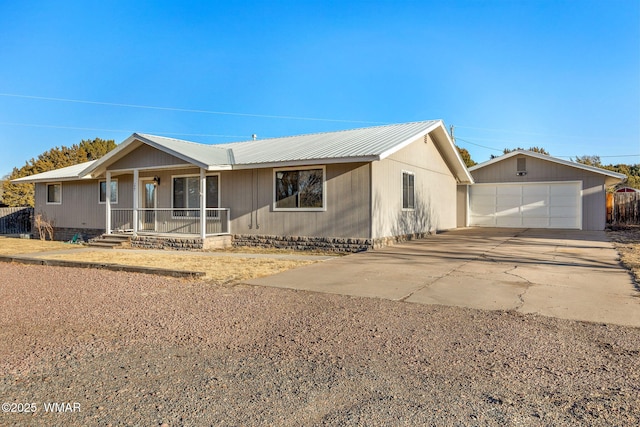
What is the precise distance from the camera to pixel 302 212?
12.5m

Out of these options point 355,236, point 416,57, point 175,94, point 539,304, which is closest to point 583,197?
point 416,57

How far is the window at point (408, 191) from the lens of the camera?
45.7ft

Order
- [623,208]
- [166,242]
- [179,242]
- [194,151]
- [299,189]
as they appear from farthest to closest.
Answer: [623,208]
[194,151]
[166,242]
[179,242]
[299,189]

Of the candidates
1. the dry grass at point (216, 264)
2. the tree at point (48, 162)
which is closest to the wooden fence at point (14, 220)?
the tree at point (48, 162)

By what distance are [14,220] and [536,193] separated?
2694cm

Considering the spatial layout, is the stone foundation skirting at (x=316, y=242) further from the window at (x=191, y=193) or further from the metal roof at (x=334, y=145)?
the metal roof at (x=334, y=145)

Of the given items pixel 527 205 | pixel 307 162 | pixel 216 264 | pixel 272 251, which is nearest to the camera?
pixel 216 264

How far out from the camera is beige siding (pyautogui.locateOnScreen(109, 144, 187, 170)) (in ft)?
45.1

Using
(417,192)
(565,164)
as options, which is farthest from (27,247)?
(565,164)

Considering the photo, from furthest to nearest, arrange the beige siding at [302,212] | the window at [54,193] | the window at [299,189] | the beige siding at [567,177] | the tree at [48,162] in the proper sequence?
1. the tree at [48,162]
2. the window at [54,193]
3. the beige siding at [567,177]
4. the window at [299,189]
5. the beige siding at [302,212]

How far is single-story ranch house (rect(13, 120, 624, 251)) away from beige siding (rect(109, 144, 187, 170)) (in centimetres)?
4

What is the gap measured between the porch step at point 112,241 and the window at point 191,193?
6.13 feet

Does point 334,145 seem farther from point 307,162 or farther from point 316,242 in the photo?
point 316,242

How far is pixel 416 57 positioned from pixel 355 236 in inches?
480
